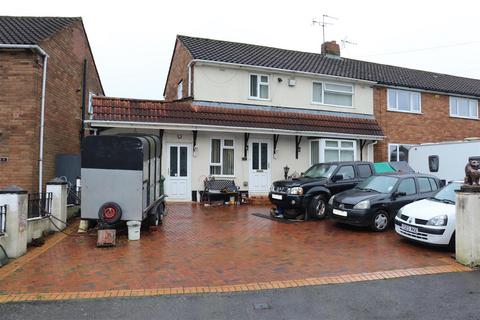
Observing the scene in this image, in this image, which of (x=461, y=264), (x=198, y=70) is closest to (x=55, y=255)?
(x=461, y=264)

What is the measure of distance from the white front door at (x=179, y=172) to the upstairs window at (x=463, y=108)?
51.1ft

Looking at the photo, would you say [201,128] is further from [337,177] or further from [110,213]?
[110,213]

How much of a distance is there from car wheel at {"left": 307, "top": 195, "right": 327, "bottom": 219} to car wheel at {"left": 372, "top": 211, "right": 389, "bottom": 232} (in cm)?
207

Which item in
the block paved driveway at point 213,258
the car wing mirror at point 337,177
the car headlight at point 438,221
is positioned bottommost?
the block paved driveway at point 213,258

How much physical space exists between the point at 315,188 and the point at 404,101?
11.5 meters

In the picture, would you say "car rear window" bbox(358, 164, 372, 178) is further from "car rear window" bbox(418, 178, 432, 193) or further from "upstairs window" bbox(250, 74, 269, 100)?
"upstairs window" bbox(250, 74, 269, 100)

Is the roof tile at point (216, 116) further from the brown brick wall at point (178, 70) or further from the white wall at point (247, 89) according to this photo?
the brown brick wall at point (178, 70)

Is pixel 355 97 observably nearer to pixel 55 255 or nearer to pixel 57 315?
pixel 55 255

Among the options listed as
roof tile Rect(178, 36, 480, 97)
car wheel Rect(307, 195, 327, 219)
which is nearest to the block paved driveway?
car wheel Rect(307, 195, 327, 219)

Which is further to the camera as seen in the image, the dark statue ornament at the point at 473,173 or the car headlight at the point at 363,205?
the car headlight at the point at 363,205

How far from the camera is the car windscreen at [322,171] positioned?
1173 cm

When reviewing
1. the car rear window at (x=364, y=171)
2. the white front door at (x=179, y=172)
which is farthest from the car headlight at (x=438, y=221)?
the white front door at (x=179, y=172)

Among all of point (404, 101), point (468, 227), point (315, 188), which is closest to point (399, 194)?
point (315, 188)

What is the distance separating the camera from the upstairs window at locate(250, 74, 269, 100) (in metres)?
16.5
